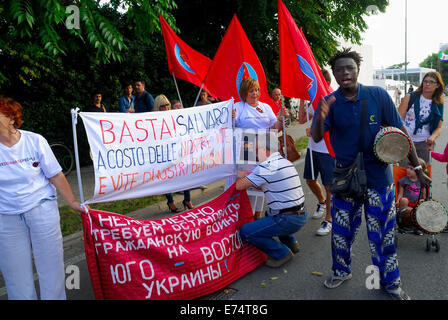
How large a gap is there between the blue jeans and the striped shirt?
0.43ft

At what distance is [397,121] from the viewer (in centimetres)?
300

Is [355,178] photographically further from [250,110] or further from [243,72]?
[243,72]

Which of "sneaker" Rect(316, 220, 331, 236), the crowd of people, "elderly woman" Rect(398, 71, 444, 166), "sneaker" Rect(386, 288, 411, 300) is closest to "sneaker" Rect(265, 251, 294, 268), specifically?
the crowd of people

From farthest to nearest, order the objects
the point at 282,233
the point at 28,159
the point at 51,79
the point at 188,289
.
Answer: the point at 51,79, the point at 282,233, the point at 188,289, the point at 28,159

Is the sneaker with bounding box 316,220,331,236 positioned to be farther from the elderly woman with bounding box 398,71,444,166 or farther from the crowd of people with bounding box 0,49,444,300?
the elderly woman with bounding box 398,71,444,166

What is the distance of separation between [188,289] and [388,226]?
1.78 metres

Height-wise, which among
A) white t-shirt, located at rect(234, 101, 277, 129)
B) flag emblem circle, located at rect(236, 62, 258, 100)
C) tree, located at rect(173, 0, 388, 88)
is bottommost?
white t-shirt, located at rect(234, 101, 277, 129)

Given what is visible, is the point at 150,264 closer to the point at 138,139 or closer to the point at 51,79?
the point at 138,139

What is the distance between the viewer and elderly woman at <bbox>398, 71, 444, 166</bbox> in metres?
4.64

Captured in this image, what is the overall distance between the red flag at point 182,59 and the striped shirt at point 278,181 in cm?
321

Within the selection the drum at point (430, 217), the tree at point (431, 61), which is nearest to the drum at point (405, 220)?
the drum at point (430, 217)

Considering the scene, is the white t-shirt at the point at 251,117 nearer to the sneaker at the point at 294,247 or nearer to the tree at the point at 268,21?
the sneaker at the point at 294,247

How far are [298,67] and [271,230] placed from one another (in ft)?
7.10

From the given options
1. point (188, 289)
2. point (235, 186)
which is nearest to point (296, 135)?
point (235, 186)
